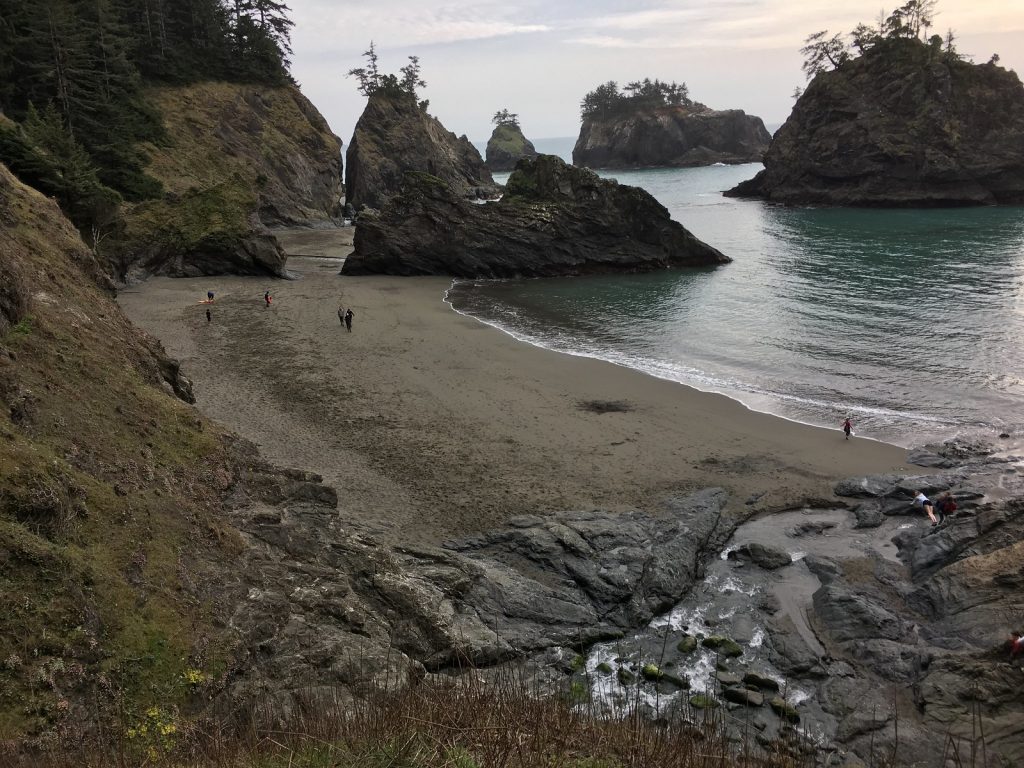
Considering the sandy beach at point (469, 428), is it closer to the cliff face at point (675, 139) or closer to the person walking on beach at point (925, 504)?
the person walking on beach at point (925, 504)

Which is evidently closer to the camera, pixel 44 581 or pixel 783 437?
pixel 44 581

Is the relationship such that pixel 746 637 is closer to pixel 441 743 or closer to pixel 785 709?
pixel 785 709

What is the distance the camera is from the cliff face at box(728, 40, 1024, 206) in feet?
280

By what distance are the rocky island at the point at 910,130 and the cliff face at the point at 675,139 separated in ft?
229

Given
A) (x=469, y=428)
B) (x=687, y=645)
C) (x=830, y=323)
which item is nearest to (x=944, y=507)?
(x=687, y=645)

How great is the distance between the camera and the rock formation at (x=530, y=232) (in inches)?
2012

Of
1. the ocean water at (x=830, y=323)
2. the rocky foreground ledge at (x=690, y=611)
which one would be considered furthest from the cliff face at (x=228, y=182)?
the rocky foreground ledge at (x=690, y=611)

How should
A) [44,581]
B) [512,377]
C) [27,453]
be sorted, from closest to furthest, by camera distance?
[44,581] → [27,453] → [512,377]

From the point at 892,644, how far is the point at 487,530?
339 inches

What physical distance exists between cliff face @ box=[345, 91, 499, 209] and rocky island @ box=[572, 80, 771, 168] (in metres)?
75.1

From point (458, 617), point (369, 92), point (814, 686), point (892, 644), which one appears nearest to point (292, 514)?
point (458, 617)

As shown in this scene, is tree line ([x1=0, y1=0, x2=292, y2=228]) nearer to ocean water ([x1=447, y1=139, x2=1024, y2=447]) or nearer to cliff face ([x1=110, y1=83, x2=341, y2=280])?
cliff face ([x1=110, y1=83, x2=341, y2=280])

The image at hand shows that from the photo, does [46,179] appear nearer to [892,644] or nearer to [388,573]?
[388,573]

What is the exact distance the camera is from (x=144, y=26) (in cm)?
7075
